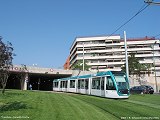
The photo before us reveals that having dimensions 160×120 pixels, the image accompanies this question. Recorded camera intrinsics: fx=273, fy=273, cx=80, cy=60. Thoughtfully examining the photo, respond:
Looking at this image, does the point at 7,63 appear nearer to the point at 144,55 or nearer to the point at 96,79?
the point at 96,79

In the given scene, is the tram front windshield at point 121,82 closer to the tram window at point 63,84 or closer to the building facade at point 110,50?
the tram window at point 63,84

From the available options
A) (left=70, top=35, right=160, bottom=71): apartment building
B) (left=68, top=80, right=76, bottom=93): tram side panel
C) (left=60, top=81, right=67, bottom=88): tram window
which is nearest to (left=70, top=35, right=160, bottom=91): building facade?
(left=70, top=35, right=160, bottom=71): apartment building

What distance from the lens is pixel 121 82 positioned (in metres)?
28.0

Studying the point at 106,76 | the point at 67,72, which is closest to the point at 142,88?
the point at 106,76

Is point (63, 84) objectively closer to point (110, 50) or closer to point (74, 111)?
point (74, 111)

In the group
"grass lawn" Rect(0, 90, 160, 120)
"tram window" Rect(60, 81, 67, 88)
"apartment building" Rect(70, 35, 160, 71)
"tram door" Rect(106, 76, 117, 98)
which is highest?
"apartment building" Rect(70, 35, 160, 71)

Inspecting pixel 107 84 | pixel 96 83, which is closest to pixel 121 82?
pixel 107 84

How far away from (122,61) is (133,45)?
29.6 ft

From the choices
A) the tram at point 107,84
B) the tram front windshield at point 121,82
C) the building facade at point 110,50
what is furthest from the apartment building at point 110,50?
the tram front windshield at point 121,82

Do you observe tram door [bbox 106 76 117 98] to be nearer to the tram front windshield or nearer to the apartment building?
the tram front windshield

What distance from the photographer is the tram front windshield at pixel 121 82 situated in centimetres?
2778

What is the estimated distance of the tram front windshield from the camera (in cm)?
2778

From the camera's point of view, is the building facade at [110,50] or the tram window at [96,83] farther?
the building facade at [110,50]

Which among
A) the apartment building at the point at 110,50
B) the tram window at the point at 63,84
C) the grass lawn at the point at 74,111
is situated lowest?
the grass lawn at the point at 74,111
